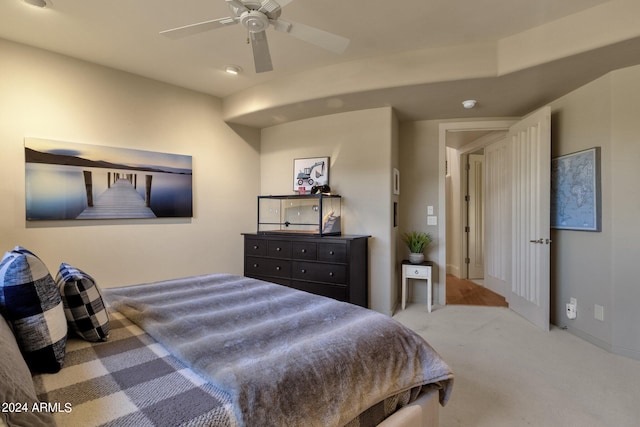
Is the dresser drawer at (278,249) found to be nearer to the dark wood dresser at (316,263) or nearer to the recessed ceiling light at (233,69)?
the dark wood dresser at (316,263)

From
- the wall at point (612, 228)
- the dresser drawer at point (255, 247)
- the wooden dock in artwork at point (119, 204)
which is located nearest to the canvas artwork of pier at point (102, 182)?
the wooden dock in artwork at point (119, 204)

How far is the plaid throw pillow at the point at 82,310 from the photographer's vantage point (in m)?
1.24

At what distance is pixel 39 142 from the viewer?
2.85 metres

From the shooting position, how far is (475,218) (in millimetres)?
5504

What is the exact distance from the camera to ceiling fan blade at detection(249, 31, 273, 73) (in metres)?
1.95

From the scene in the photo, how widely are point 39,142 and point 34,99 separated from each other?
0.38 metres

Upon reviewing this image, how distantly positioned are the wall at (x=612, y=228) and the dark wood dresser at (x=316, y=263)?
2025 millimetres

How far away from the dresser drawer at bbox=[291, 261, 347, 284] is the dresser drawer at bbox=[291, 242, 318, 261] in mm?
66

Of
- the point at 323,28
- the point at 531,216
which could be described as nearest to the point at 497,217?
the point at 531,216

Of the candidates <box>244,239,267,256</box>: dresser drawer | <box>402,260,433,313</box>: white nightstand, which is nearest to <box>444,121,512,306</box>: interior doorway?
<box>402,260,433,313</box>: white nightstand

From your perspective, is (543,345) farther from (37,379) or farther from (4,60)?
(4,60)

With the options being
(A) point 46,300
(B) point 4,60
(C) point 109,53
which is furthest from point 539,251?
(B) point 4,60

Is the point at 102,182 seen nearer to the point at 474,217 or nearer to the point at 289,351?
the point at 289,351

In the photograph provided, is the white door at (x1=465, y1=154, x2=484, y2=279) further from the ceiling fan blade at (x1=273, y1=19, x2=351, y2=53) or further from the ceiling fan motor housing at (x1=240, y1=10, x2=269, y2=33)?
the ceiling fan motor housing at (x1=240, y1=10, x2=269, y2=33)
